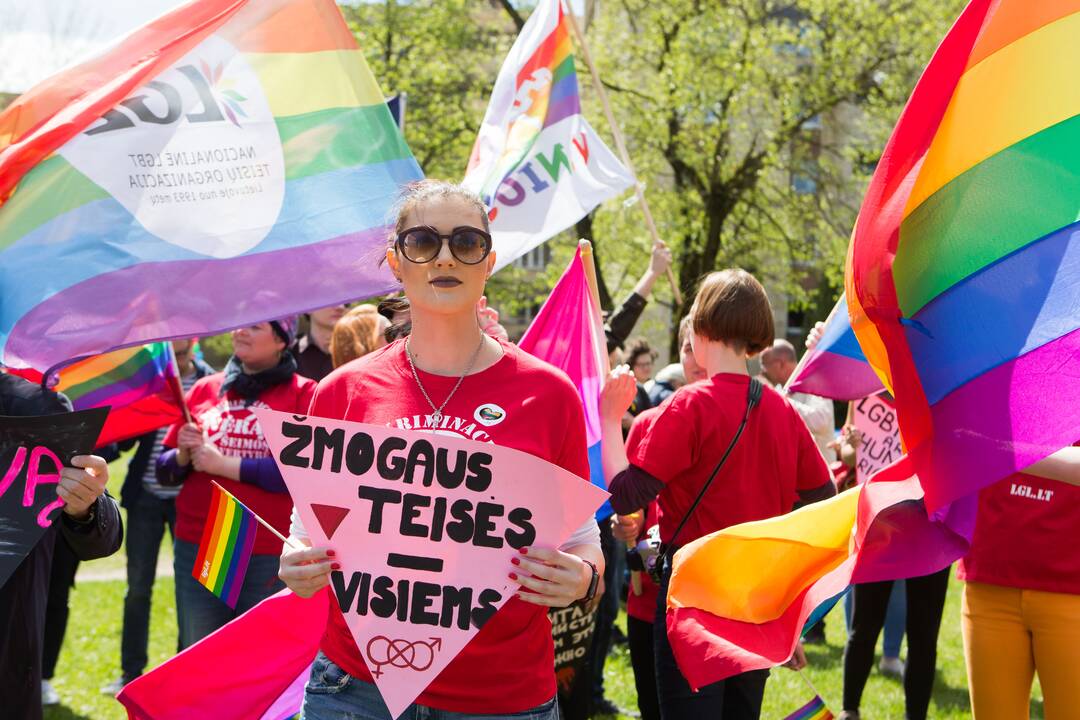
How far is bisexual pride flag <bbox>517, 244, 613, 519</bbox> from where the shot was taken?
4.69 meters

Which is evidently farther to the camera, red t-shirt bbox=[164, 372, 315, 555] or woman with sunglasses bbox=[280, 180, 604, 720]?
red t-shirt bbox=[164, 372, 315, 555]

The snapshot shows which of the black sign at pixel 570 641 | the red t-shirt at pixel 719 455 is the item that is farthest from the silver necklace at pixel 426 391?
the black sign at pixel 570 641

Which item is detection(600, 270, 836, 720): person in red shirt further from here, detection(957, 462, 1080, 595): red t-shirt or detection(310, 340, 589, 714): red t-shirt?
detection(310, 340, 589, 714): red t-shirt

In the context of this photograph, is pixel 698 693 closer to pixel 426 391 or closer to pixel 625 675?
pixel 426 391

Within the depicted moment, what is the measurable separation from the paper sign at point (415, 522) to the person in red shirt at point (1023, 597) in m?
2.00

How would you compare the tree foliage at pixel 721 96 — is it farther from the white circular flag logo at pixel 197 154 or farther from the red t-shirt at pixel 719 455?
the red t-shirt at pixel 719 455

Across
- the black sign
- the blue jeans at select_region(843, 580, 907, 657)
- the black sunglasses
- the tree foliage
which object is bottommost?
the blue jeans at select_region(843, 580, 907, 657)

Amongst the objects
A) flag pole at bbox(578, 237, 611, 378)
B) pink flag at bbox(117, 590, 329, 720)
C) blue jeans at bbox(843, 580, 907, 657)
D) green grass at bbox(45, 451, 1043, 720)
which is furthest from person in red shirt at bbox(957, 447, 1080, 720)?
blue jeans at bbox(843, 580, 907, 657)

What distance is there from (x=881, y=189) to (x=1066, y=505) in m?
1.56

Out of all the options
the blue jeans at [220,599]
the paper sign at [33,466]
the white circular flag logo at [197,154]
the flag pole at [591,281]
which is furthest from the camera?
the blue jeans at [220,599]

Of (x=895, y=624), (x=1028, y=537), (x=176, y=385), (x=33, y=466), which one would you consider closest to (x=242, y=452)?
(x=176, y=385)

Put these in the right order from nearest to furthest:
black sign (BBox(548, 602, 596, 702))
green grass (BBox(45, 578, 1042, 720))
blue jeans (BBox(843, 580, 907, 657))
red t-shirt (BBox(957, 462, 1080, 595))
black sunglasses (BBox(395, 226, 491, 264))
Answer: black sunglasses (BBox(395, 226, 491, 264)) → red t-shirt (BBox(957, 462, 1080, 595)) → black sign (BBox(548, 602, 596, 702)) → green grass (BBox(45, 578, 1042, 720)) → blue jeans (BBox(843, 580, 907, 657))

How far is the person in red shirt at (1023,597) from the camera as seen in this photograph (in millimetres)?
3797

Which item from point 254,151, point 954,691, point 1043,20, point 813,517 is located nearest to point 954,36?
point 1043,20
